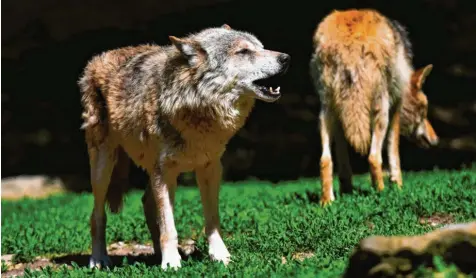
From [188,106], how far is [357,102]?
2.95 m

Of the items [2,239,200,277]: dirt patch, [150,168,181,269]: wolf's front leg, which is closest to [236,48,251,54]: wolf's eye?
[150,168,181,269]: wolf's front leg

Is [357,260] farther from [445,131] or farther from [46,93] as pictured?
[46,93]

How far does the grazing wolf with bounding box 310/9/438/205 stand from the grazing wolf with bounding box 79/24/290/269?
2.36 m

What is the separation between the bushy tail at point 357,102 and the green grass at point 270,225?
1.95ft

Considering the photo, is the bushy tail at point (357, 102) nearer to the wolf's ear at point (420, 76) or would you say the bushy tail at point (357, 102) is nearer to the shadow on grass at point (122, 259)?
the wolf's ear at point (420, 76)

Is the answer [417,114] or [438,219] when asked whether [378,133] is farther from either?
[417,114]

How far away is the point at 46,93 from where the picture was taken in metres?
17.4

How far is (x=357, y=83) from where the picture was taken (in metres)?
9.60

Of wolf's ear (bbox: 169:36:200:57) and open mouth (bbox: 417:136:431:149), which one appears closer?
wolf's ear (bbox: 169:36:200:57)

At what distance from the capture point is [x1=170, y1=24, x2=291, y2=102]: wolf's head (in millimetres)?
7125

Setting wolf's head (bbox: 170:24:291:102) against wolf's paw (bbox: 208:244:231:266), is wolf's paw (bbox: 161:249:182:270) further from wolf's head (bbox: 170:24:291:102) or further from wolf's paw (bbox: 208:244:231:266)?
wolf's head (bbox: 170:24:291:102)

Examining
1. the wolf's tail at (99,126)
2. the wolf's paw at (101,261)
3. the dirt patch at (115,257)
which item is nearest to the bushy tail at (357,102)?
the dirt patch at (115,257)

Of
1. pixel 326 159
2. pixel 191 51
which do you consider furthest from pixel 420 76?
pixel 191 51

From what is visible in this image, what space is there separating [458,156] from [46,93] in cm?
793
